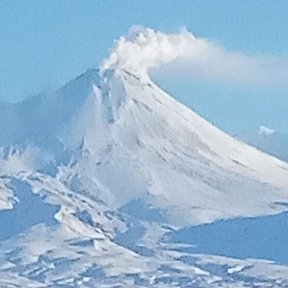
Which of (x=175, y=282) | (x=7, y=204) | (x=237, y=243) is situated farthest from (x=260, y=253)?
(x=7, y=204)

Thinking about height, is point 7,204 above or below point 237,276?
above

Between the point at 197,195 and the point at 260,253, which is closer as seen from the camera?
the point at 260,253

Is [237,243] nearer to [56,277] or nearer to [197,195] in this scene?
[197,195]

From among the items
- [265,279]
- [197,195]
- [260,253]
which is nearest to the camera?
[265,279]

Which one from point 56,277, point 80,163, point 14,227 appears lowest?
point 56,277

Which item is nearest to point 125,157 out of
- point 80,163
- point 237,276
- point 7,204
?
point 80,163

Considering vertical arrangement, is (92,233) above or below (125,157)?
below

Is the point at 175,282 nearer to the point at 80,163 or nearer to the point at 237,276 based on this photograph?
the point at 237,276

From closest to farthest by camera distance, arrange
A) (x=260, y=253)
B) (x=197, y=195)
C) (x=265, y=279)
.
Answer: (x=265, y=279), (x=260, y=253), (x=197, y=195)
